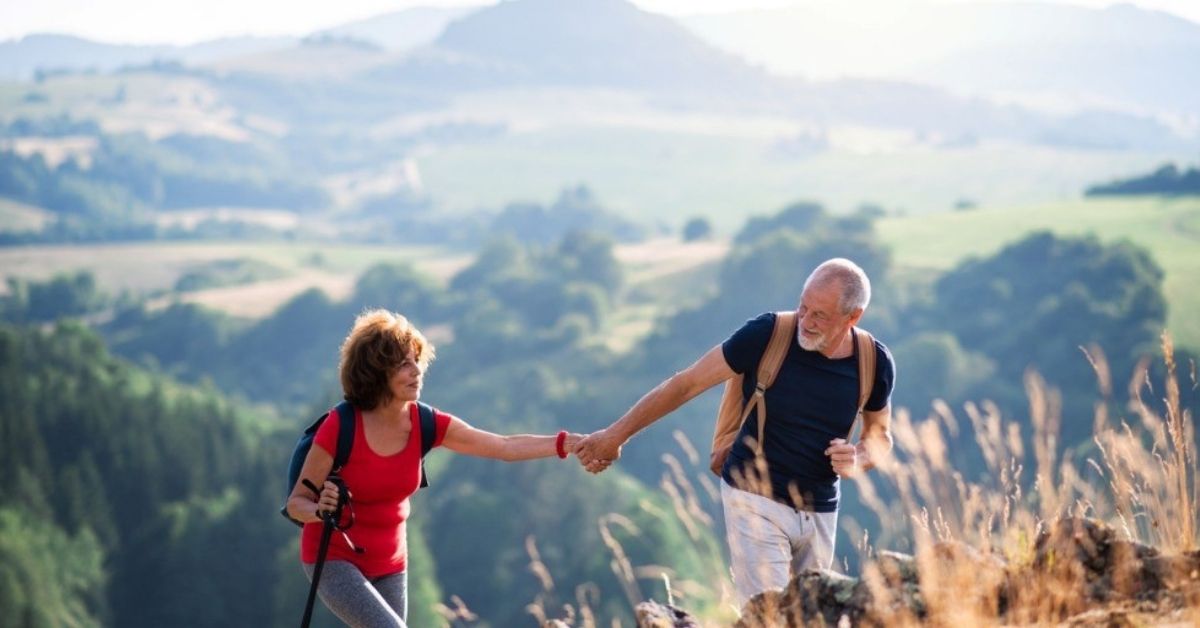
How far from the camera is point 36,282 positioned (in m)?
130

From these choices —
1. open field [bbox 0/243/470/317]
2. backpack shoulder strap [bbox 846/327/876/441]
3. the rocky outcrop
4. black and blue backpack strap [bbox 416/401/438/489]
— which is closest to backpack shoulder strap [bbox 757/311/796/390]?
backpack shoulder strap [bbox 846/327/876/441]

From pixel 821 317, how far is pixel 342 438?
1.70 m

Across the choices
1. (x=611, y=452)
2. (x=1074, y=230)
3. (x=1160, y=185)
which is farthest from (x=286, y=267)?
(x=611, y=452)

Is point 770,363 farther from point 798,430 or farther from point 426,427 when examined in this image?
point 426,427

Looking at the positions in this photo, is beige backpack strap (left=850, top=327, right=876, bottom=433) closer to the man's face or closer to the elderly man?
the elderly man

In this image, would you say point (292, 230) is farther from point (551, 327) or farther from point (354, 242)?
point (551, 327)

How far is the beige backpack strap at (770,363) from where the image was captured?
5031mm

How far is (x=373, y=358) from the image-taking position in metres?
4.70

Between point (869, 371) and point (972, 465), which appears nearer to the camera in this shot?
point (869, 371)

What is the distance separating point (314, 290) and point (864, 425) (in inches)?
4811

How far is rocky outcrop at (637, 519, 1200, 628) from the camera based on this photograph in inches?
161

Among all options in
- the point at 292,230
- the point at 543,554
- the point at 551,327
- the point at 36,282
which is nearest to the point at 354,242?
the point at 292,230

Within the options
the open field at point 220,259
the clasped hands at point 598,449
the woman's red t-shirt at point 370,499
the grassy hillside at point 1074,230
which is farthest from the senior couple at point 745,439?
the open field at point 220,259

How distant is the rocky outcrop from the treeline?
389 ft
